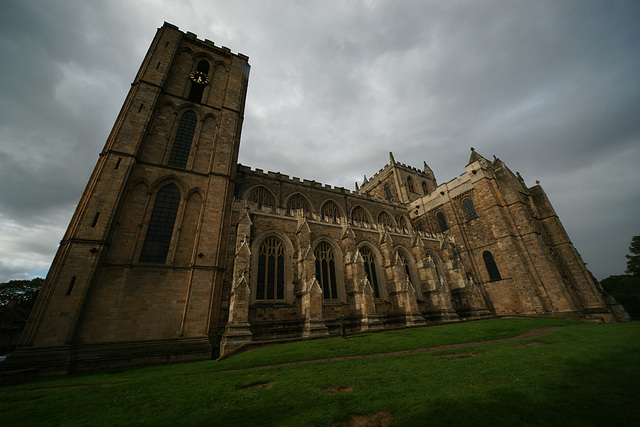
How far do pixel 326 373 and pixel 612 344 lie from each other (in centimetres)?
924

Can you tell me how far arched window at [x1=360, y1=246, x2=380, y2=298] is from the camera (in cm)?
1931

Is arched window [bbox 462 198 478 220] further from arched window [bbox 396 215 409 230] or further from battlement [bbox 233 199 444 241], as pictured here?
arched window [bbox 396 215 409 230]

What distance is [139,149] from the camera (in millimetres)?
14391

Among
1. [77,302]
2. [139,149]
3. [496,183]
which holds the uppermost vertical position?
[496,183]

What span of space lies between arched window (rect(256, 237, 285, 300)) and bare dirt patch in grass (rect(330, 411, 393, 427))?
38.1 ft

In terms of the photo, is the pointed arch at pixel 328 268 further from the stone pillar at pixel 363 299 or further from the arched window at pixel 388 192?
the arched window at pixel 388 192

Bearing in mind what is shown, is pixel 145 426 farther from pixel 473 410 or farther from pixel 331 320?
pixel 331 320

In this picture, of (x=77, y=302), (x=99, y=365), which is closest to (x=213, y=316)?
(x=99, y=365)

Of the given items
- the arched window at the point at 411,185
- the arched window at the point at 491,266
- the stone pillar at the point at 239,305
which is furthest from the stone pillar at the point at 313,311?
the arched window at the point at 411,185

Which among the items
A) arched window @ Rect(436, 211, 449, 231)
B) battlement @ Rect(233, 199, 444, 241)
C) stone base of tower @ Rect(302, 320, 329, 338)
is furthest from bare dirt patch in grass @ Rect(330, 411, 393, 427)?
arched window @ Rect(436, 211, 449, 231)

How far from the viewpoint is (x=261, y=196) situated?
22.6 metres

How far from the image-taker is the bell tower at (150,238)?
405 inches

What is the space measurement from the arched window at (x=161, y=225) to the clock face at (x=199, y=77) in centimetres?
970

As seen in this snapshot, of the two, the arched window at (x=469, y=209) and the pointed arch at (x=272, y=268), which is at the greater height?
the arched window at (x=469, y=209)
